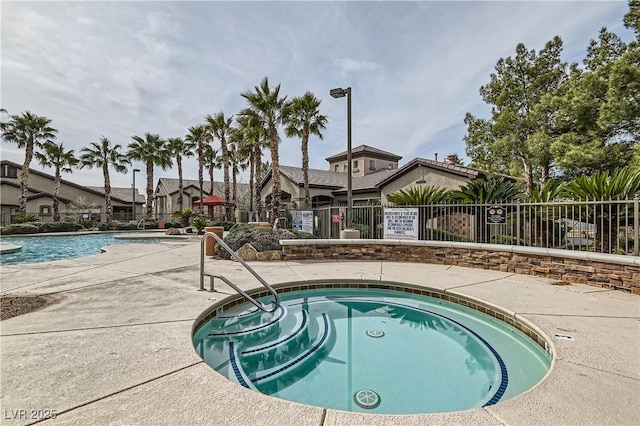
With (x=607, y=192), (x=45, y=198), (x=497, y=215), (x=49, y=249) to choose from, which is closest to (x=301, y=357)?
(x=497, y=215)

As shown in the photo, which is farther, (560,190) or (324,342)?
(560,190)

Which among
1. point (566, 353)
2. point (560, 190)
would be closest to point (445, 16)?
point (560, 190)

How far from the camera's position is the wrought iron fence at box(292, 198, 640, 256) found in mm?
6866

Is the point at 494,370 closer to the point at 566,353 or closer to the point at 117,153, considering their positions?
the point at 566,353

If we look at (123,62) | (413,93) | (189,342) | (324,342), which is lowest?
(324,342)

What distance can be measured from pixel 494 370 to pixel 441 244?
5.48 m

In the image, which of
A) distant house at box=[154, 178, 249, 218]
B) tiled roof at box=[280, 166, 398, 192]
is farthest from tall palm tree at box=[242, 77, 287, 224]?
distant house at box=[154, 178, 249, 218]

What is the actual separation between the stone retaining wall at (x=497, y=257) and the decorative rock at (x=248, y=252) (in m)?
1.01

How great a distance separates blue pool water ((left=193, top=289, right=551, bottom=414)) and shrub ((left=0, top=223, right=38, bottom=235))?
27.4m

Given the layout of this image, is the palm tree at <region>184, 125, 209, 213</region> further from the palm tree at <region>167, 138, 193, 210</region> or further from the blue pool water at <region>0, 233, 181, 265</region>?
the blue pool water at <region>0, 233, 181, 265</region>

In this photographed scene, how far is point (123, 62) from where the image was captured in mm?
8961

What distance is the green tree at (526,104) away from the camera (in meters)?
23.0

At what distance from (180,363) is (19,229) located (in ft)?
95.4

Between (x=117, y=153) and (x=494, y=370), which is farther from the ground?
(x=117, y=153)
